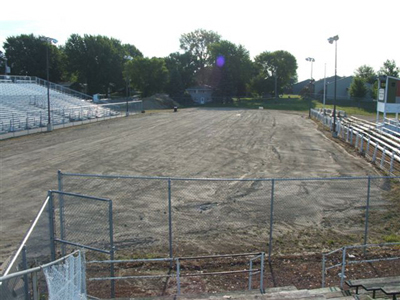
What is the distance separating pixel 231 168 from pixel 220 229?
9136 mm

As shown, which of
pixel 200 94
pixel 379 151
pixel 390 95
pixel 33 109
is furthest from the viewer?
pixel 200 94

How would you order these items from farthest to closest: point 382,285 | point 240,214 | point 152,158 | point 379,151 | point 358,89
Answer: point 358,89 < point 379,151 < point 152,158 < point 240,214 < point 382,285

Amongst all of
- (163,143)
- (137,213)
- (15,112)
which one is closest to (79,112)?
(15,112)

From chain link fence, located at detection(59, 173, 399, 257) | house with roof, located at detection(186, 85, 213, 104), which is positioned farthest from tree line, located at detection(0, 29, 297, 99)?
chain link fence, located at detection(59, 173, 399, 257)

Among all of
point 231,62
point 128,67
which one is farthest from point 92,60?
point 231,62

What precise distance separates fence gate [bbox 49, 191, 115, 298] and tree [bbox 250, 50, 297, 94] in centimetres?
9549

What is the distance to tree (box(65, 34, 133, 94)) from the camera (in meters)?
85.1

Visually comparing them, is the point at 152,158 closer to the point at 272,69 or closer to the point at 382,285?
the point at 382,285

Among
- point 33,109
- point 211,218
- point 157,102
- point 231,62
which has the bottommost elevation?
point 211,218

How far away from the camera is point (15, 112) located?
129 ft

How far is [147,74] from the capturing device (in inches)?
3376

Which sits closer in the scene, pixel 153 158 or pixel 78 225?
pixel 78 225

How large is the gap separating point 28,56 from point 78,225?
87.8 metres

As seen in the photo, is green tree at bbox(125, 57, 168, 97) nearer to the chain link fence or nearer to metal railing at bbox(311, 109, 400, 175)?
metal railing at bbox(311, 109, 400, 175)
